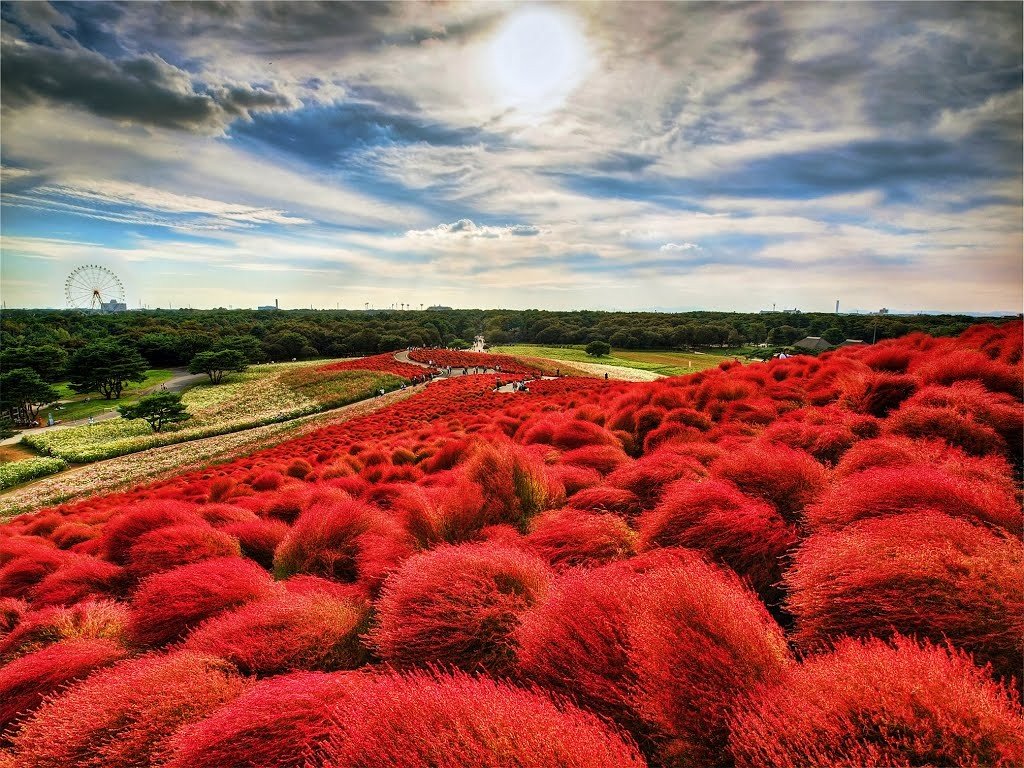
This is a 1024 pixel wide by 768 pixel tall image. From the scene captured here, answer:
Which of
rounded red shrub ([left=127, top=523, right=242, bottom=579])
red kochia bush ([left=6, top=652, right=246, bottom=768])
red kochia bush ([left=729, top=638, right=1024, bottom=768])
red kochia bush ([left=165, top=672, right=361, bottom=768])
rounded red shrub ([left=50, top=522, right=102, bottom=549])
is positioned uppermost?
red kochia bush ([left=729, top=638, right=1024, bottom=768])

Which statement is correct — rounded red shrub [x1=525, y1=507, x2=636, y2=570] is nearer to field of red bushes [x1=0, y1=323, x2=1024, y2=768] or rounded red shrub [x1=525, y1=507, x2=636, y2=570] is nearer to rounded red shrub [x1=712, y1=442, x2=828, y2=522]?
field of red bushes [x1=0, y1=323, x2=1024, y2=768]

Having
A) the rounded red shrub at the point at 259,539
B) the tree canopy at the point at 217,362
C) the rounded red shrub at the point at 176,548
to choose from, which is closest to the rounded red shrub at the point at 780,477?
the rounded red shrub at the point at 259,539

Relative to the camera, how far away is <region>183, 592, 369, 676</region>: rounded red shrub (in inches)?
101

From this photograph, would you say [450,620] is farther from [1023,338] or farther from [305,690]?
[1023,338]

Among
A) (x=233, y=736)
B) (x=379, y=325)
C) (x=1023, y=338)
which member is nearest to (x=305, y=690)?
(x=233, y=736)

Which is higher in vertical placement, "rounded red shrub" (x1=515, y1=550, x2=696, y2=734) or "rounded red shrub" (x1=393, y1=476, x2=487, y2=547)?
"rounded red shrub" (x1=515, y1=550, x2=696, y2=734)

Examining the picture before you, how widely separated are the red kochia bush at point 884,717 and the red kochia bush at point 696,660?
0.34 feet

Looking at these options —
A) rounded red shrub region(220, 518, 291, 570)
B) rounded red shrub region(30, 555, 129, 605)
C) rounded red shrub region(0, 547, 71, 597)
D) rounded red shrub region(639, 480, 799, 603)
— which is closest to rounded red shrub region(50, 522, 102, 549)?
rounded red shrub region(0, 547, 71, 597)

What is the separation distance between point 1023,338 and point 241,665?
36.4 feet

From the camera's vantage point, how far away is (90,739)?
2.07 metres

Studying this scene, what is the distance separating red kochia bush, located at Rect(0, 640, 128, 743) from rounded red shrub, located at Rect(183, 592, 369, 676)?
691mm

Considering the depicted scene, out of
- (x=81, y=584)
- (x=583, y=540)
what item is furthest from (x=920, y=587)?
(x=81, y=584)

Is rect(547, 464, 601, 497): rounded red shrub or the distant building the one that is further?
the distant building

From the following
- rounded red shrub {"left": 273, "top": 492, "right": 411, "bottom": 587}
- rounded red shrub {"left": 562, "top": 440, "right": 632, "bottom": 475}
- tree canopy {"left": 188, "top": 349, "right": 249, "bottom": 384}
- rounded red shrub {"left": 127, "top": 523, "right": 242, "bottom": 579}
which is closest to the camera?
rounded red shrub {"left": 273, "top": 492, "right": 411, "bottom": 587}
